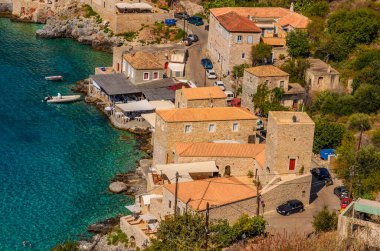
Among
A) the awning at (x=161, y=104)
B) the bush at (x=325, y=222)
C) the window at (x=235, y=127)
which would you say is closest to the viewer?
the bush at (x=325, y=222)

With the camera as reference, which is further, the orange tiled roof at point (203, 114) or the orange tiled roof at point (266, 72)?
the orange tiled roof at point (266, 72)

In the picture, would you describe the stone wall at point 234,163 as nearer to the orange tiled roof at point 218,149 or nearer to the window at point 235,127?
the orange tiled roof at point 218,149

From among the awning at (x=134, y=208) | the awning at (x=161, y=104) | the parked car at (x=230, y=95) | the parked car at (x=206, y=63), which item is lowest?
the awning at (x=134, y=208)

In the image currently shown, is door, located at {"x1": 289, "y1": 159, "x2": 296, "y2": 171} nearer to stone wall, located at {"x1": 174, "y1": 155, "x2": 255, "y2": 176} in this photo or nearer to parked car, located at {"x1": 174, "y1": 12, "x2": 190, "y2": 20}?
stone wall, located at {"x1": 174, "y1": 155, "x2": 255, "y2": 176}

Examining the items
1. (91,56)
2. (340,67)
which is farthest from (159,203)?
(91,56)

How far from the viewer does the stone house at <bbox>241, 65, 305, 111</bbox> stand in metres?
78.6

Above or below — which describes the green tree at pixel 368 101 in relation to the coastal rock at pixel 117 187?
above

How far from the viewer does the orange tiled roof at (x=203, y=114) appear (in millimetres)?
67000

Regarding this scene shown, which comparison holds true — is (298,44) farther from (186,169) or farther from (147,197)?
(147,197)

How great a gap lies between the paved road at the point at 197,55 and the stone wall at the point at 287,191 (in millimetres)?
28989

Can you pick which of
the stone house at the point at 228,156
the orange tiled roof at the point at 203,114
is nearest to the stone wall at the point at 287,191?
the stone house at the point at 228,156

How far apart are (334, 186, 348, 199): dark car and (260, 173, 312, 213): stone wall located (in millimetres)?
2791

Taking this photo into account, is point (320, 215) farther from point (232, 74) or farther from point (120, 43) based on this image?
point (120, 43)

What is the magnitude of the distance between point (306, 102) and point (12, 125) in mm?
29334
